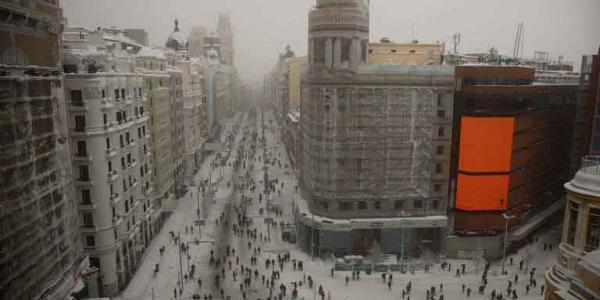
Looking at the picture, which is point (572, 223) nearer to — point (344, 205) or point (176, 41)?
point (344, 205)

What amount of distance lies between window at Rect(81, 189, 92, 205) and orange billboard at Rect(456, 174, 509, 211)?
40413 millimetres

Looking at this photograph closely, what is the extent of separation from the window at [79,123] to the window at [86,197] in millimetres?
5566

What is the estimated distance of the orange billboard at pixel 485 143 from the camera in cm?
5369

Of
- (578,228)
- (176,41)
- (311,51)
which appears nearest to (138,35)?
(176,41)

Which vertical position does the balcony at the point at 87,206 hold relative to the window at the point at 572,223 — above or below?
below

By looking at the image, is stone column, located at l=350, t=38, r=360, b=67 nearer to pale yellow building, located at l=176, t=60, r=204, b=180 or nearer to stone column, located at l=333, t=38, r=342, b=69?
stone column, located at l=333, t=38, r=342, b=69

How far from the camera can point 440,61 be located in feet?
219

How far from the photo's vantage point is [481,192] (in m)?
55.5

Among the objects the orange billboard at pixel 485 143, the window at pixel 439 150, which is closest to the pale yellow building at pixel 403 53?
the orange billboard at pixel 485 143

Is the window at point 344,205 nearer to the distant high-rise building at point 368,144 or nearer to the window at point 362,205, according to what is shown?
the distant high-rise building at point 368,144

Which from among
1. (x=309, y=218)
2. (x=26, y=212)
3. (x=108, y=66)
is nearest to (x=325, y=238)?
Result: (x=309, y=218)

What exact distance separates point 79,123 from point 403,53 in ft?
147

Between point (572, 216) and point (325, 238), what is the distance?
36.3 metres

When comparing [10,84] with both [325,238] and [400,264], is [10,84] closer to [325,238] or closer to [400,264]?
[325,238]
